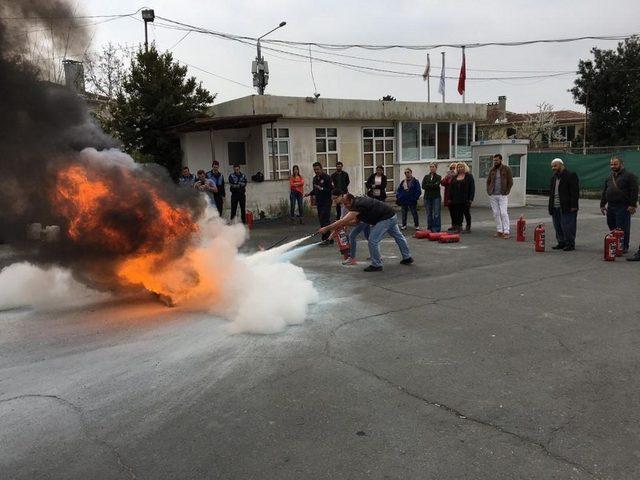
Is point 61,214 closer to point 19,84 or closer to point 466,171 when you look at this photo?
point 19,84

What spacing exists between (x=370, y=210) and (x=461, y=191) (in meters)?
4.34

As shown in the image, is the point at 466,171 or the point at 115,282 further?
the point at 466,171

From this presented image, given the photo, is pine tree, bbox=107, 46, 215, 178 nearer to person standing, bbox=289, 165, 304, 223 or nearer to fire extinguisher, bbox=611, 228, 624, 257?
person standing, bbox=289, 165, 304, 223

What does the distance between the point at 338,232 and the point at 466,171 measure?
450cm

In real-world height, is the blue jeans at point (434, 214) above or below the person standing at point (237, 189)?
below

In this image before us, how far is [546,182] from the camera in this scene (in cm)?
2377

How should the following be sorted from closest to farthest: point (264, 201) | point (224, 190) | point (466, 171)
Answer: point (466, 171) → point (224, 190) → point (264, 201)

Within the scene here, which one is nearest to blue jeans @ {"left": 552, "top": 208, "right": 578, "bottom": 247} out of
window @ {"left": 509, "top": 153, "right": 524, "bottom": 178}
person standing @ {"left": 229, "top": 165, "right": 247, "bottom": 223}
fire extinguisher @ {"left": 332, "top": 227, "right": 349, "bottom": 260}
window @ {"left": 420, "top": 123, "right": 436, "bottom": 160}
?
fire extinguisher @ {"left": 332, "top": 227, "right": 349, "bottom": 260}

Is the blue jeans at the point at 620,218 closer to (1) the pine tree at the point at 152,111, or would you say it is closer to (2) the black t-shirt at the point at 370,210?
(2) the black t-shirt at the point at 370,210

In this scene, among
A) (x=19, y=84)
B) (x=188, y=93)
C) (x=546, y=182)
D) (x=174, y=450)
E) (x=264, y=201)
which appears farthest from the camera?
(x=546, y=182)

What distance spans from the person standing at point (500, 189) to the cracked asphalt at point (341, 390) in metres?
4.89

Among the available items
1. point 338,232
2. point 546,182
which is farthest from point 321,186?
point 546,182

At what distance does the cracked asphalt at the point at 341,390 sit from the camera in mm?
3246

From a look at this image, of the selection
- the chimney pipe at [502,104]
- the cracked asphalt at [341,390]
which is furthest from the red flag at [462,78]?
the chimney pipe at [502,104]
